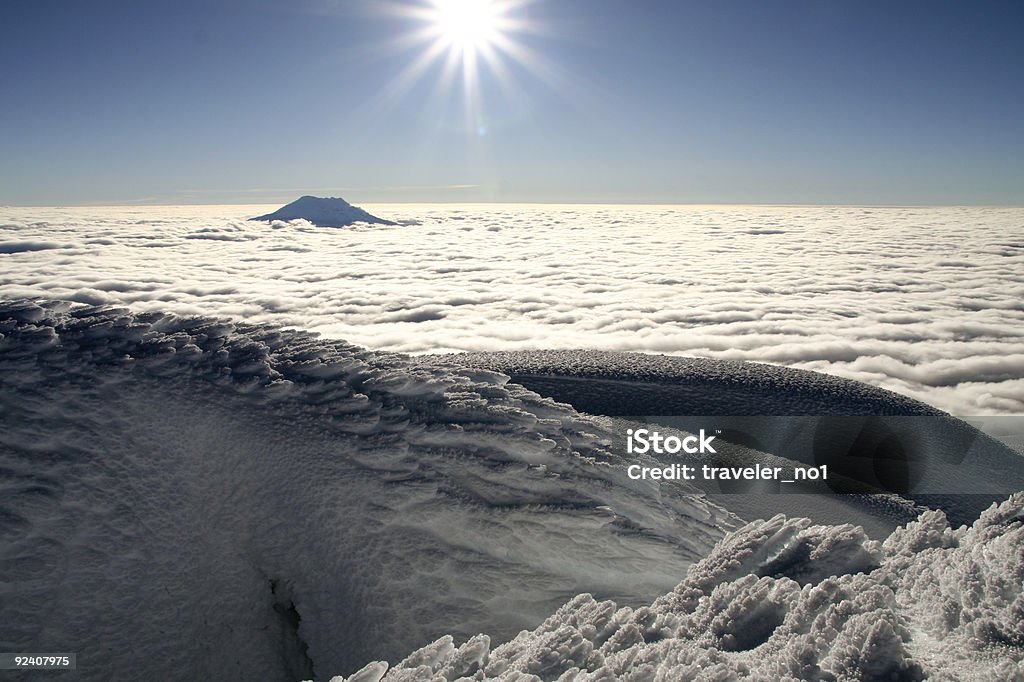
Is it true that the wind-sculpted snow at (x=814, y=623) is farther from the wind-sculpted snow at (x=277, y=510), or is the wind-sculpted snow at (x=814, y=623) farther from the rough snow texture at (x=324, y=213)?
the rough snow texture at (x=324, y=213)

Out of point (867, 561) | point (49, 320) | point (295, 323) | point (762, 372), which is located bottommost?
point (295, 323)

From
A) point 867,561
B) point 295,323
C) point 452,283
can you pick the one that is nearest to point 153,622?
point 867,561

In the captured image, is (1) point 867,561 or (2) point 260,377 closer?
(1) point 867,561

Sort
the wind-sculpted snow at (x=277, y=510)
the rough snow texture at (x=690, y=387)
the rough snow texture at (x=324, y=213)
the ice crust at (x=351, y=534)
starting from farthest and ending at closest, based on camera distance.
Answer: the rough snow texture at (x=324, y=213)
the rough snow texture at (x=690, y=387)
the wind-sculpted snow at (x=277, y=510)
the ice crust at (x=351, y=534)

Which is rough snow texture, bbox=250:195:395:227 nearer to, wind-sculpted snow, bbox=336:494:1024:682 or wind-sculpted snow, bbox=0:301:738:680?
wind-sculpted snow, bbox=0:301:738:680

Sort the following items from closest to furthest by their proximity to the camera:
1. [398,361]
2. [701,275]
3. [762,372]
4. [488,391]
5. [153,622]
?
[153,622], [488,391], [398,361], [762,372], [701,275]

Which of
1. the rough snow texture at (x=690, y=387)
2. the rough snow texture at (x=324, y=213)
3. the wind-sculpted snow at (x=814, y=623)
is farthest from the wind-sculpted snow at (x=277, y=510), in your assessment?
the rough snow texture at (x=324, y=213)

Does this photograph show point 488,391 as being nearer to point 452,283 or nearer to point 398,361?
point 398,361

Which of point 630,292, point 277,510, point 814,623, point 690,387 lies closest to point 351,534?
point 277,510
